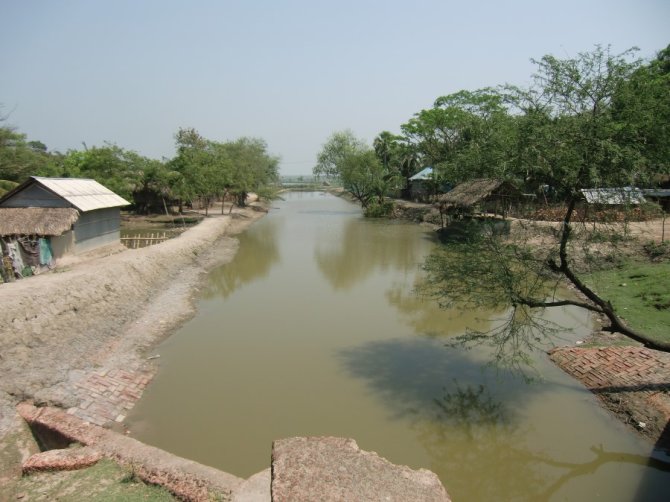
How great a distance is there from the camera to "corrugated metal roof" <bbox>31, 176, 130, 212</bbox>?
16.2m

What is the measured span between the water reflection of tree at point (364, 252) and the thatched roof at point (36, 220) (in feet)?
33.8

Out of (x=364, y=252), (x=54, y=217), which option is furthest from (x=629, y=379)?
(x=54, y=217)

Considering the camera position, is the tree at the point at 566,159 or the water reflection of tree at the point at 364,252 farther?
the water reflection of tree at the point at 364,252

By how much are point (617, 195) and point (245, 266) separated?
16.9 meters

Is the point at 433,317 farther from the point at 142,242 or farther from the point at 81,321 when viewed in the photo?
the point at 142,242

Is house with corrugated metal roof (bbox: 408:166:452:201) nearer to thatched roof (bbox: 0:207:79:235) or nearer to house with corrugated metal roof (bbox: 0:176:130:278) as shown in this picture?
house with corrugated metal roof (bbox: 0:176:130:278)

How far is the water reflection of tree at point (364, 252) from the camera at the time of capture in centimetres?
2000

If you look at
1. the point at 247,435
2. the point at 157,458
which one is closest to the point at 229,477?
the point at 157,458

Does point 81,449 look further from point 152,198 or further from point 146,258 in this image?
point 152,198

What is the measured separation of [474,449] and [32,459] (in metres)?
6.99

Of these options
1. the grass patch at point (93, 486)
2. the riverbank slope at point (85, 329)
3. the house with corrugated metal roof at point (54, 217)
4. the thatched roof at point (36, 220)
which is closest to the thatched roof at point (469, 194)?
the riverbank slope at point (85, 329)

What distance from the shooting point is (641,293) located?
1311 centimetres

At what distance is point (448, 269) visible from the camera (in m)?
8.91

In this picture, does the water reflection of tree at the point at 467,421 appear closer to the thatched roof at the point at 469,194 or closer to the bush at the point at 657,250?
the bush at the point at 657,250
